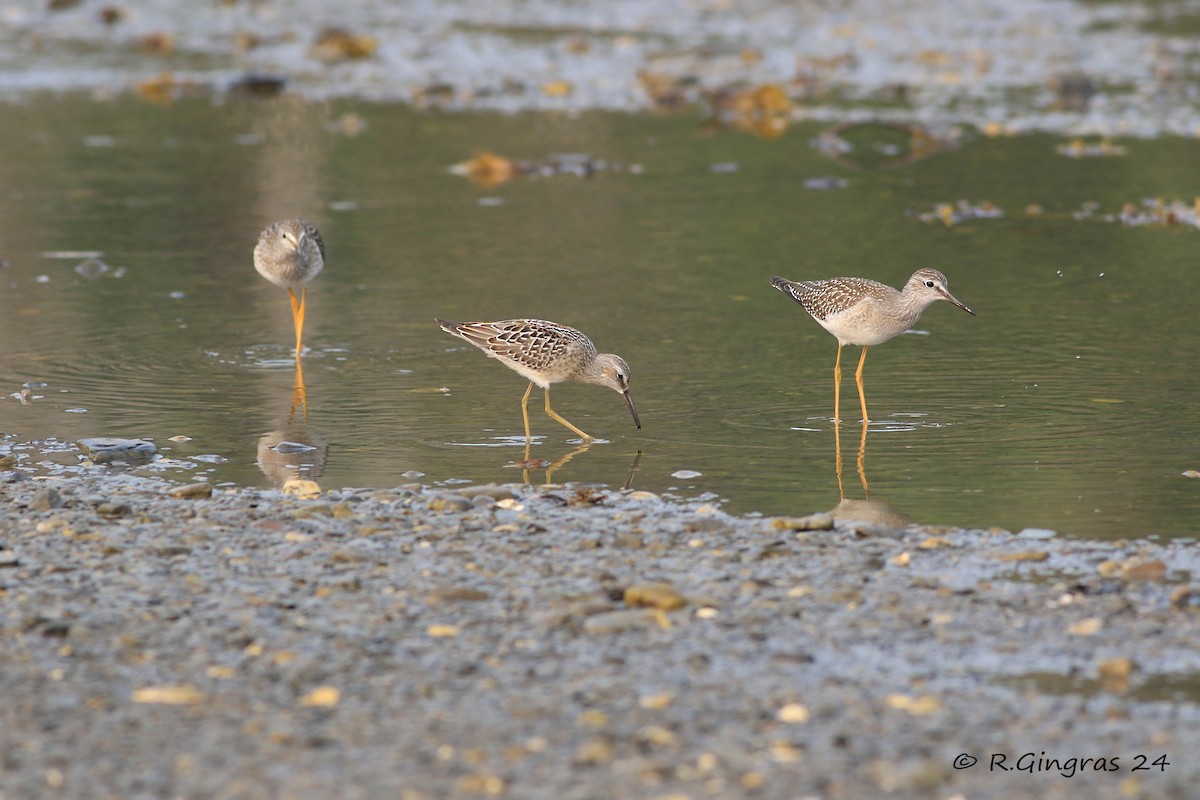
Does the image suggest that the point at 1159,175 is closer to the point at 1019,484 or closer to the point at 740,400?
the point at 740,400

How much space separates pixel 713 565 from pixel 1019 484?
8.13 feet

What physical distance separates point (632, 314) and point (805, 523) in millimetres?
6654

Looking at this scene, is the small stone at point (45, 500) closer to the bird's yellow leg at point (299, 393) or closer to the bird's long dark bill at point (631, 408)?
the bird's yellow leg at point (299, 393)

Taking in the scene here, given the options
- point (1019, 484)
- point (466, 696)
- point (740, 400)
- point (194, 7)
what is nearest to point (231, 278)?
point (740, 400)

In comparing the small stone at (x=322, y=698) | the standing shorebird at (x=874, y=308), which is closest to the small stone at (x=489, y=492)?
the small stone at (x=322, y=698)

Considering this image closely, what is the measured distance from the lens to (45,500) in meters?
9.35

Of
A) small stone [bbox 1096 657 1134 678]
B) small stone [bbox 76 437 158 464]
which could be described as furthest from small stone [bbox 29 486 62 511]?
small stone [bbox 1096 657 1134 678]

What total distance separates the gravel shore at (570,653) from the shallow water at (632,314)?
0.91m

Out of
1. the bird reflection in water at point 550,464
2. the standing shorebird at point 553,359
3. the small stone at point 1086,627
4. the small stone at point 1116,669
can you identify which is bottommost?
the small stone at point 1116,669

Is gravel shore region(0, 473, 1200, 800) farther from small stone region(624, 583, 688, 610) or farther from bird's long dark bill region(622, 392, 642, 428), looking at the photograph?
bird's long dark bill region(622, 392, 642, 428)

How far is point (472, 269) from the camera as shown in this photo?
1741 cm

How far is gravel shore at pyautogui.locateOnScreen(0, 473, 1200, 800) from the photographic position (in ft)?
20.4

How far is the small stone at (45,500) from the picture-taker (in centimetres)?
934

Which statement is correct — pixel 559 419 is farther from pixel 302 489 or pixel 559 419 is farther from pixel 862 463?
pixel 302 489
